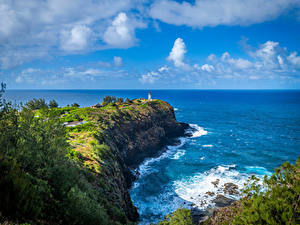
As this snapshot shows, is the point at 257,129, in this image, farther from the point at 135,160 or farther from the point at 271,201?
the point at 271,201

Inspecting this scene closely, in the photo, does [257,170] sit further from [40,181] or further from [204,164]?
[40,181]

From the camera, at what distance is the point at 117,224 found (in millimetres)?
16484

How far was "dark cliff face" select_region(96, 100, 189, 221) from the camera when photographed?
43188 mm

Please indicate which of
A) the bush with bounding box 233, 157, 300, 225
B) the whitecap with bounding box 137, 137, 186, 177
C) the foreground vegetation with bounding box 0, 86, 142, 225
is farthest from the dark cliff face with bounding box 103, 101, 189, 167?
the bush with bounding box 233, 157, 300, 225

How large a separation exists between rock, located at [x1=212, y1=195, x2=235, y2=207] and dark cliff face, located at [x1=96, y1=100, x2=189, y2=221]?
18.6 metres

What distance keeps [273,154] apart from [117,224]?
55.0 m

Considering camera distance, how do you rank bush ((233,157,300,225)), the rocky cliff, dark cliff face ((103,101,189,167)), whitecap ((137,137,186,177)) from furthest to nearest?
dark cliff face ((103,101,189,167)) → whitecap ((137,137,186,177)) → the rocky cliff → bush ((233,157,300,225))

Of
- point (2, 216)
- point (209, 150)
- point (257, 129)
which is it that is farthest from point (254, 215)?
point (257, 129)

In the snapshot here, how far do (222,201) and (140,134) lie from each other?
32.5 m

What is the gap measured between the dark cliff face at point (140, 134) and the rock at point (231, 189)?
820 inches

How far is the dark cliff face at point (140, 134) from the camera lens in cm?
4319

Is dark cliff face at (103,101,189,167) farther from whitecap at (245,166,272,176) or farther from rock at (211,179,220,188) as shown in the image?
whitecap at (245,166,272,176)

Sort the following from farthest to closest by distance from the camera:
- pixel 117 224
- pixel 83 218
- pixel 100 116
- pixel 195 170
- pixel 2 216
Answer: pixel 100 116 → pixel 195 170 → pixel 117 224 → pixel 83 218 → pixel 2 216

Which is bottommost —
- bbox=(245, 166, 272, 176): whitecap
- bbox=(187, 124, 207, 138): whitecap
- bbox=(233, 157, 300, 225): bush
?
bbox=(245, 166, 272, 176): whitecap
